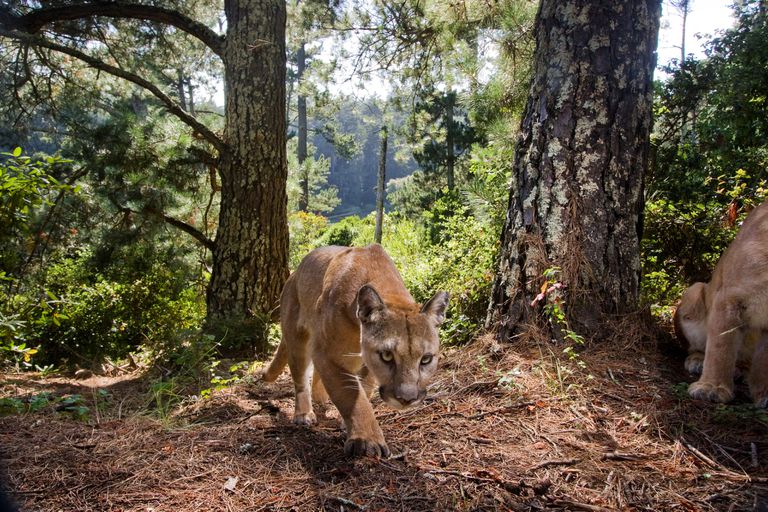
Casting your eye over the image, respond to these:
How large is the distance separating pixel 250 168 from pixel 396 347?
15.6 feet

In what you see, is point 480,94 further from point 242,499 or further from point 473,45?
point 242,499

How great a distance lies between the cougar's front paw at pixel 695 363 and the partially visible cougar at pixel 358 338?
82.6 inches

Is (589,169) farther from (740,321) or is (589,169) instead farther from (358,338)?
(358,338)

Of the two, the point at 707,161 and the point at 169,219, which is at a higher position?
the point at 707,161

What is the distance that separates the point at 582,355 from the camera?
3949 millimetres

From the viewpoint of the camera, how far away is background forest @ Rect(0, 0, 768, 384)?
577 cm

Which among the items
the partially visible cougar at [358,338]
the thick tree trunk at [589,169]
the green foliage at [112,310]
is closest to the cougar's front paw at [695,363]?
the thick tree trunk at [589,169]

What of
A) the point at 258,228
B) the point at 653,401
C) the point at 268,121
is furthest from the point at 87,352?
the point at 653,401

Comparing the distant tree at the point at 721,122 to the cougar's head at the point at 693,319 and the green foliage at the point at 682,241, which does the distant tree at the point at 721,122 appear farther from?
the cougar's head at the point at 693,319

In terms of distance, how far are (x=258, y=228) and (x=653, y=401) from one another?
530 centimetres

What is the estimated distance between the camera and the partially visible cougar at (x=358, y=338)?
3.20 m

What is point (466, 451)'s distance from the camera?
2.97 metres

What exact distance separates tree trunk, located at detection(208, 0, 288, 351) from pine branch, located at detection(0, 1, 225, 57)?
0.36 metres

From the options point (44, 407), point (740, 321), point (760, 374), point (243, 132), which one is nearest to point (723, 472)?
point (760, 374)
